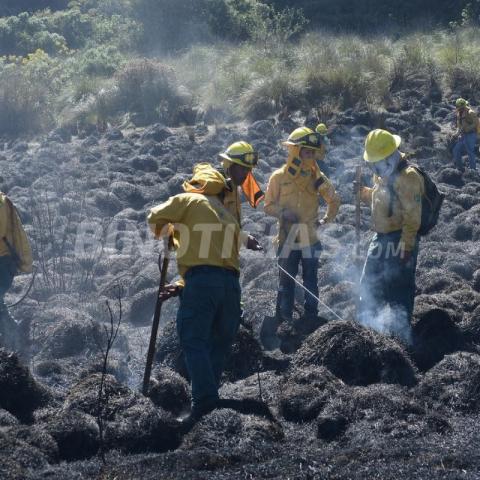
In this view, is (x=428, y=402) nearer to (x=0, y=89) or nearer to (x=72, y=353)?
(x=72, y=353)

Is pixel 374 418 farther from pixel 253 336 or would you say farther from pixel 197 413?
pixel 253 336

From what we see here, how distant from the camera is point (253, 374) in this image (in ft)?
27.7

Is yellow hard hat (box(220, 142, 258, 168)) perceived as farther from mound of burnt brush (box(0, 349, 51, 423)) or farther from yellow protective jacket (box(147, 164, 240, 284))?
mound of burnt brush (box(0, 349, 51, 423))

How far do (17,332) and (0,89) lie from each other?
15.0 m

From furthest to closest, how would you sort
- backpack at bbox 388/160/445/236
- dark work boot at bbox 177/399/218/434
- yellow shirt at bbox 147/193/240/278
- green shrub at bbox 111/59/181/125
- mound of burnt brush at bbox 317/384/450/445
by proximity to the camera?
green shrub at bbox 111/59/181/125
backpack at bbox 388/160/445/236
yellow shirt at bbox 147/193/240/278
dark work boot at bbox 177/399/218/434
mound of burnt brush at bbox 317/384/450/445

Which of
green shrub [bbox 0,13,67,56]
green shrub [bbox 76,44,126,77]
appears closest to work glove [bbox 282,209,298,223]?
Result: green shrub [bbox 76,44,126,77]

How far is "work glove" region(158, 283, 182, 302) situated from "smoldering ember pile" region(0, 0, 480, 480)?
1cm

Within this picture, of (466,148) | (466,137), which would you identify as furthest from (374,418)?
(466,148)

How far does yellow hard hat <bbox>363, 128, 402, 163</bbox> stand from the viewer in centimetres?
852

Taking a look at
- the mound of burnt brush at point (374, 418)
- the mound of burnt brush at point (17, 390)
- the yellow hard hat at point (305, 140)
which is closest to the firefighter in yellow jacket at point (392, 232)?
the yellow hard hat at point (305, 140)

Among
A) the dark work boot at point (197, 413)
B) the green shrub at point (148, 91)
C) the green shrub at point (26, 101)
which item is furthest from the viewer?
the green shrub at point (26, 101)

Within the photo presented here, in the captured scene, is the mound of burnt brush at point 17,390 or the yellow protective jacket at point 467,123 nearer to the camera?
the mound of burnt brush at point 17,390

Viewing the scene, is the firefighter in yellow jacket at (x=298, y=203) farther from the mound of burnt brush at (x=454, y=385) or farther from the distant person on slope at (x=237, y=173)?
the mound of burnt brush at (x=454, y=385)

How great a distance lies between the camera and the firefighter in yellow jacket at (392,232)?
849cm
